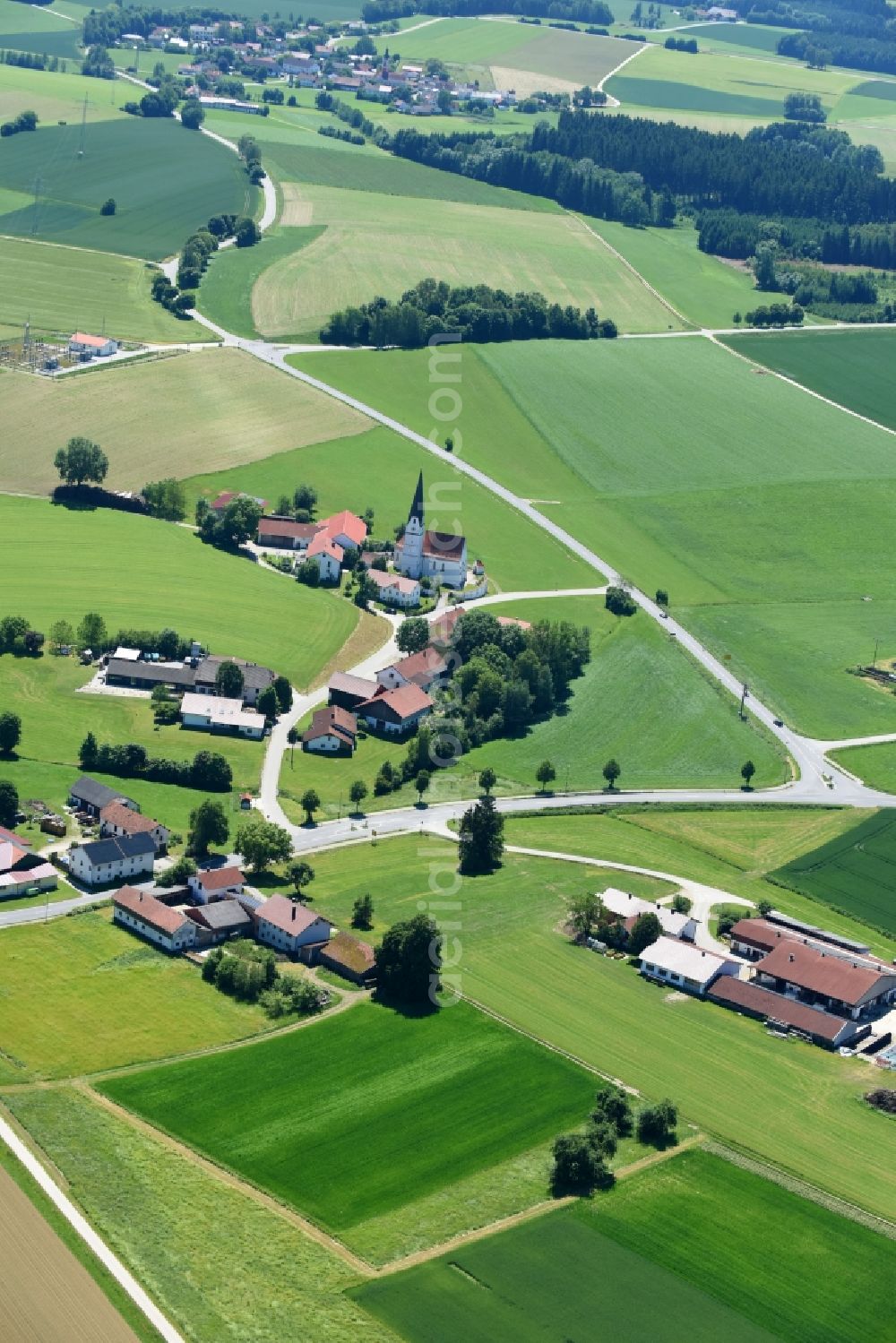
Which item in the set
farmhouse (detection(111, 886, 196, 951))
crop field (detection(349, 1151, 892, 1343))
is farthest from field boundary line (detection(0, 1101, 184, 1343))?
farmhouse (detection(111, 886, 196, 951))

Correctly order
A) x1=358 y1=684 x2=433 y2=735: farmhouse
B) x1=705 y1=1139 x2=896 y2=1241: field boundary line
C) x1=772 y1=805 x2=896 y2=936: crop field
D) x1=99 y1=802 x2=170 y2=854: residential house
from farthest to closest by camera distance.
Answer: x1=358 y1=684 x2=433 y2=735: farmhouse
x1=772 y1=805 x2=896 y2=936: crop field
x1=99 y1=802 x2=170 y2=854: residential house
x1=705 y1=1139 x2=896 y2=1241: field boundary line

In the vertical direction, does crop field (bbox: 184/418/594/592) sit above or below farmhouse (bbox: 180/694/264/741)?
above

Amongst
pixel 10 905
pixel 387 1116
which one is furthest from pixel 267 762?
pixel 387 1116

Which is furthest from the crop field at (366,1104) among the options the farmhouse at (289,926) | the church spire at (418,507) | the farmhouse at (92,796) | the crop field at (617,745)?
the church spire at (418,507)

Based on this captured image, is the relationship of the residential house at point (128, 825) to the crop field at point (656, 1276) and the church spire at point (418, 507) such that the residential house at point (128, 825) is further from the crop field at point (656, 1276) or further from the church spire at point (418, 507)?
the church spire at point (418, 507)

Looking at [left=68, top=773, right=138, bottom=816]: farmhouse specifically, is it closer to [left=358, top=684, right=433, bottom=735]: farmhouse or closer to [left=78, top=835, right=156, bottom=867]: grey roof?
[left=78, top=835, right=156, bottom=867]: grey roof

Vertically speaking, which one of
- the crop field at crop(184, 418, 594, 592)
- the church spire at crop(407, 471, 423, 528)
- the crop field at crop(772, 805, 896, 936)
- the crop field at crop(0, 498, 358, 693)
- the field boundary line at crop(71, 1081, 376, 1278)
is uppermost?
the church spire at crop(407, 471, 423, 528)

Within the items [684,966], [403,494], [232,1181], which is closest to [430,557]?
[403,494]
